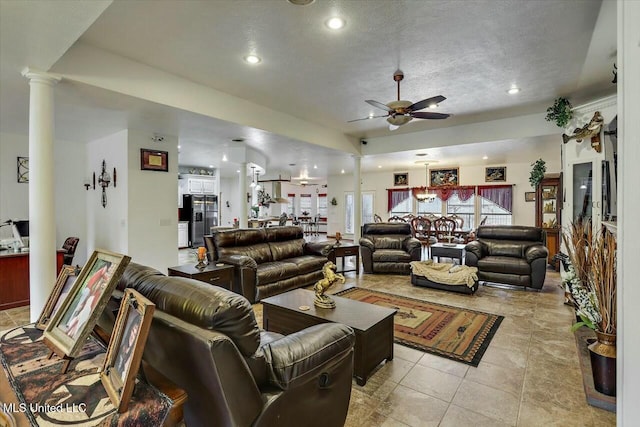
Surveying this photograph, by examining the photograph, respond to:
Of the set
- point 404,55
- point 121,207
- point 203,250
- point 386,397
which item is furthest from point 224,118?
point 386,397

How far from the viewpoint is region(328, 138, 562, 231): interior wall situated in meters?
8.61

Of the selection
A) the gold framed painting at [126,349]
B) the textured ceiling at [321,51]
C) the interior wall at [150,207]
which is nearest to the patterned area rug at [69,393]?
the gold framed painting at [126,349]

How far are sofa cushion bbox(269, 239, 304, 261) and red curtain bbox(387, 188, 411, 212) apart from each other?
6227mm

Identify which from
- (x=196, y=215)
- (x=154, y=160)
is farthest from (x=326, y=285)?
(x=196, y=215)

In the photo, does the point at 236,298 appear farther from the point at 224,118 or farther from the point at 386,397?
the point at 224,118

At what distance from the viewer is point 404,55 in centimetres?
347

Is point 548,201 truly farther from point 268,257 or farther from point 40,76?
point 40,76

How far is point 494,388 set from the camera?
2.33 metres

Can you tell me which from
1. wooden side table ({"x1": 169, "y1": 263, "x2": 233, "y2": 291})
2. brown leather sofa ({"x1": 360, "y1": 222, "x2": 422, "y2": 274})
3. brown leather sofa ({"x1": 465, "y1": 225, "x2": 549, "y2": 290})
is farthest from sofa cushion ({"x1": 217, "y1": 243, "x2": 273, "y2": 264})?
brown leather sofa ({"x1": 465, "y1": 225, "x2": 549, "y2": 290})

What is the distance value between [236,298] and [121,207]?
474cm

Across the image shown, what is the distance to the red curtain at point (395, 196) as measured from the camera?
36.1 feet

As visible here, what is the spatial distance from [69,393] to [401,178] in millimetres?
10844

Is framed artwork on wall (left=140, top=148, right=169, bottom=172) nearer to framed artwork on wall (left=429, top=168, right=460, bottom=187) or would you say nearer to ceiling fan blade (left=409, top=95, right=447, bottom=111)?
ceiling fan blade (left=409, top=95, right=447, bottom=111)

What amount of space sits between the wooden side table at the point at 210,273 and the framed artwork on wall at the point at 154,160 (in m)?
2.09
